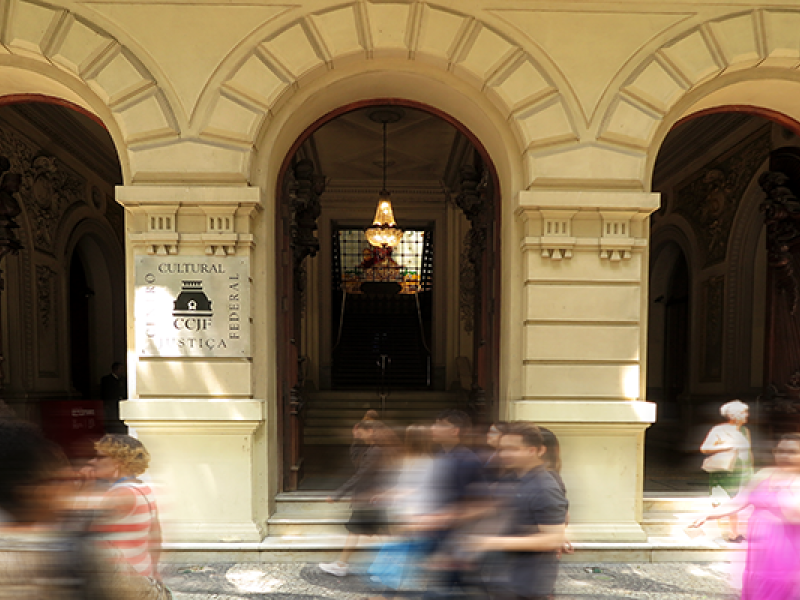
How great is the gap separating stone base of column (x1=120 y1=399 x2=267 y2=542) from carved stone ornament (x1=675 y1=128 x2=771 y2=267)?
8665 millimetres

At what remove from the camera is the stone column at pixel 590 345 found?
511cm

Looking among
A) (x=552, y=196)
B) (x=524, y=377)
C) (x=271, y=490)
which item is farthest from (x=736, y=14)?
(x=271, y=490)

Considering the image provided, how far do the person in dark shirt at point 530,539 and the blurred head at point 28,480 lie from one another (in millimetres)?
1887

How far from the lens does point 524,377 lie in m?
5.23

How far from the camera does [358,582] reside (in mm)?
4445

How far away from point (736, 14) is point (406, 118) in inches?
214

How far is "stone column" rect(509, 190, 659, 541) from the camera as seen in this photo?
5113 millimetres

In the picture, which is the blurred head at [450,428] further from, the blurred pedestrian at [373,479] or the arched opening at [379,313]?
the arched opening at [379,313]

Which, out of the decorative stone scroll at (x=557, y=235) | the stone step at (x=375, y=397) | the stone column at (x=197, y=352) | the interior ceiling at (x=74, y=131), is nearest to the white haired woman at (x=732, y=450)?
the decorative stone scroll at (x=557, y=235)

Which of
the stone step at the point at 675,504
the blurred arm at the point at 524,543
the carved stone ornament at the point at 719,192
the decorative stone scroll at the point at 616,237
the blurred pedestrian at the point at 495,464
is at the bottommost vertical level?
the stone step at the point at 675,504

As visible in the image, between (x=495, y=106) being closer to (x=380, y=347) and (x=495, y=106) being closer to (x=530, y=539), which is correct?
(x=530, y=539)

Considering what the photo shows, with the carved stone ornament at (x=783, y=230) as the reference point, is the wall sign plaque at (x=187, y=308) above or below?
below

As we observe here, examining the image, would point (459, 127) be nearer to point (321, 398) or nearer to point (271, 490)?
point (271, 490)

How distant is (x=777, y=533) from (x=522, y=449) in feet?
4.80
